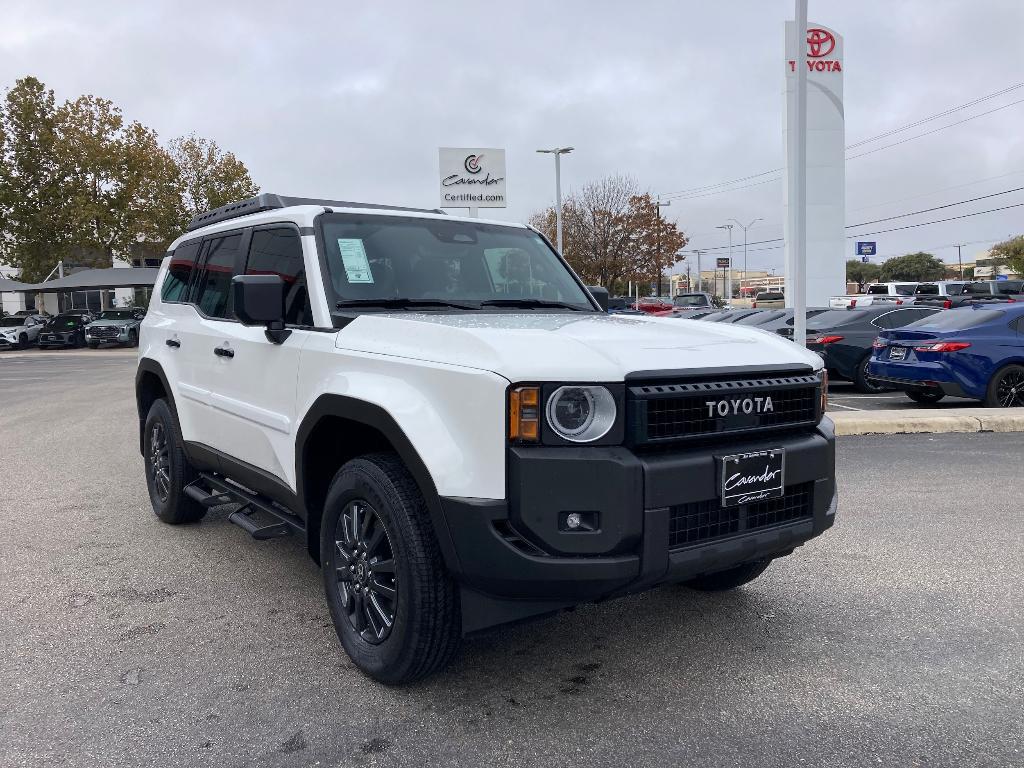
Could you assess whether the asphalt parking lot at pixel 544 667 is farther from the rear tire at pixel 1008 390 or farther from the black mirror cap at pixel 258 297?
the rear tire at pixel 1008 390

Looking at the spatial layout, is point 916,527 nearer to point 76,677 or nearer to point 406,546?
point 406,546

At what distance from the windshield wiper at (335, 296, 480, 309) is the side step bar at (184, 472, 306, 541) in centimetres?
108

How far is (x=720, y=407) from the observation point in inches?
130

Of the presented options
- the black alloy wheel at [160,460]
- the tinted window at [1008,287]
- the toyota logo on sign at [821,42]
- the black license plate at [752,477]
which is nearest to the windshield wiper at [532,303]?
the black license plate at [752,477]

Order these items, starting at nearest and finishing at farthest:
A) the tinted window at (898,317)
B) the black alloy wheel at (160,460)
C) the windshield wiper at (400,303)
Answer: the windshield wiper at (400,303)
the black alloy wheel at (160,460)
the tinted window at (898,317)

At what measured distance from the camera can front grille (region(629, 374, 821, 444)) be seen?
10.1 feet

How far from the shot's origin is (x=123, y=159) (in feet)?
139

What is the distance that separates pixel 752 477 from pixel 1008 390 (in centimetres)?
976

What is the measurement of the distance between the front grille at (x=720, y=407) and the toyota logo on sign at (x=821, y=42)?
116 ft

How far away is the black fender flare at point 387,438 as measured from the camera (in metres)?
3.11

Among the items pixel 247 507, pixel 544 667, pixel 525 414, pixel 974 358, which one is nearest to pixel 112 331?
pixel 974 358

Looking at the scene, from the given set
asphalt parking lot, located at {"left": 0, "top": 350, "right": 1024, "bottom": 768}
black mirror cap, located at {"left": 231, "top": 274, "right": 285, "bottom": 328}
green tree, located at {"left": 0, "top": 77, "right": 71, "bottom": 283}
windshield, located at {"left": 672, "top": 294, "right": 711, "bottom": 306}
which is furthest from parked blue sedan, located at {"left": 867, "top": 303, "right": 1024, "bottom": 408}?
green tree, located at {"left": 0, "top": 77, "right": 71, "bottom": 283}

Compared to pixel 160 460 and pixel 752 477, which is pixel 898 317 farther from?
pixel 752 477

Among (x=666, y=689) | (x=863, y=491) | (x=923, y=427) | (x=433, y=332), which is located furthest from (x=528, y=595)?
(x=923, y=427)
